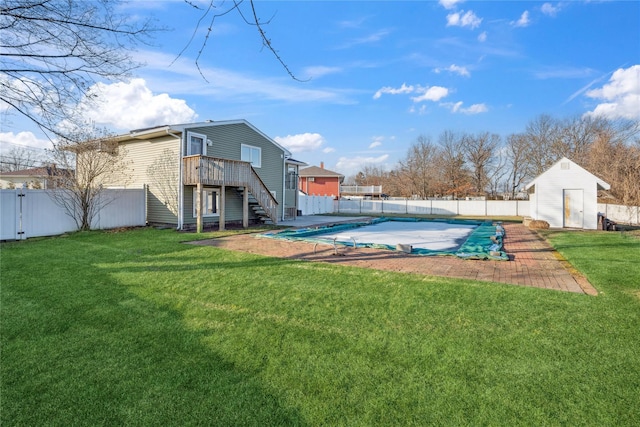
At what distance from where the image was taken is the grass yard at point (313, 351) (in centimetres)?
241

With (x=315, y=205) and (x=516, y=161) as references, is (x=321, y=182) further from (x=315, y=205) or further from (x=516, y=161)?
(x=516, y=161)

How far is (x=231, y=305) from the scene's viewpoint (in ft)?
15.3

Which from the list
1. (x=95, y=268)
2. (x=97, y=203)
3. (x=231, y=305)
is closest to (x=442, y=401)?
(x=231, y=305)

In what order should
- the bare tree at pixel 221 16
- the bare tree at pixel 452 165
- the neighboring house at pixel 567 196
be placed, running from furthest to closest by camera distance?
the bare tree at pixel 452 165
the neighboring house at pixel 567 196
the bare tree at pixel 221 16

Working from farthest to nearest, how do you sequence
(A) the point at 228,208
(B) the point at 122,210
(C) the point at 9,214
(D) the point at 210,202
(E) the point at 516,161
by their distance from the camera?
(E) the point at 516,161, (A) the point at 228,208, (D) the point at 210,202, (B) the point at 122,210, (C) the point at 9,214

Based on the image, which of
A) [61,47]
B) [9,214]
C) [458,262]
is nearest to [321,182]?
[9,214]

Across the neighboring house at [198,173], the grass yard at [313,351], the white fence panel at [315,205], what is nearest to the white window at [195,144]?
the neighboring house at [198,173]

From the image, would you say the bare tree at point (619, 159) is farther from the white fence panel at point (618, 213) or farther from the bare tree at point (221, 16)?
the bare tree at point (221, 16)

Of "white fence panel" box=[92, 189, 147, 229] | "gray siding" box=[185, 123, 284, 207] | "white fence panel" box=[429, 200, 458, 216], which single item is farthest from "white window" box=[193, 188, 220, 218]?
"white fence panel" box=[429, 200, 458, 216]

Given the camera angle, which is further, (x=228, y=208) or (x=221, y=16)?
(x=228, y=208)

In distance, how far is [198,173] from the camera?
1299 centimetres

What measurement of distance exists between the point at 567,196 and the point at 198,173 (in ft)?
57.7

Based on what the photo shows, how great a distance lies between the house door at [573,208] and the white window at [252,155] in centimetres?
1598

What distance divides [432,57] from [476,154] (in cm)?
2975
